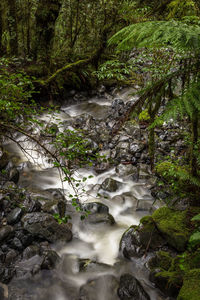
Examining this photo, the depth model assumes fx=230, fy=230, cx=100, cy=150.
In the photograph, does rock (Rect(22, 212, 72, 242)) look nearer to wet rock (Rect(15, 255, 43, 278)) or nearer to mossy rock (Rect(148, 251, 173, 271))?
wet rock (Rect(15, 255, 43, 278))

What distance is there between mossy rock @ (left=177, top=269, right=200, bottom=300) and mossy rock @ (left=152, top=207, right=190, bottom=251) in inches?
25.2

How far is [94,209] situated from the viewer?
4.73 metres

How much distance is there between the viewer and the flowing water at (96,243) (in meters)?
3.35

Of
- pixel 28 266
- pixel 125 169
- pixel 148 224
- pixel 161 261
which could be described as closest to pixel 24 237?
pixel 28 266

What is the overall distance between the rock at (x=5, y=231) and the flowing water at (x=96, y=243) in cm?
74

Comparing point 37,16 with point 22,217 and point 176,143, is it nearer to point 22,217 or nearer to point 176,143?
point 176,143

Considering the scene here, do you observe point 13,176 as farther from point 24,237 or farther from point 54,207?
point 24,237

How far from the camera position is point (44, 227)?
385cm

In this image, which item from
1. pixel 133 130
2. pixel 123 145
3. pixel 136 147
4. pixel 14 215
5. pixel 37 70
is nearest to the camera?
pixel 14 215

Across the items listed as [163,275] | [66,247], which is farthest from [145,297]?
[66,247]

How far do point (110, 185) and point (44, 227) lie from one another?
2.21 m

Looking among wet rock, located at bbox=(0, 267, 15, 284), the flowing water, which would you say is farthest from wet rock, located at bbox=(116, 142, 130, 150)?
wet rock, located at bbox=(0, 267, 15, 284)

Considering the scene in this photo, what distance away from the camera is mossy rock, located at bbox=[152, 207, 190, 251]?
342 cm

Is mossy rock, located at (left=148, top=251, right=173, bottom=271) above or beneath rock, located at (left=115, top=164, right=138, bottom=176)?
above
